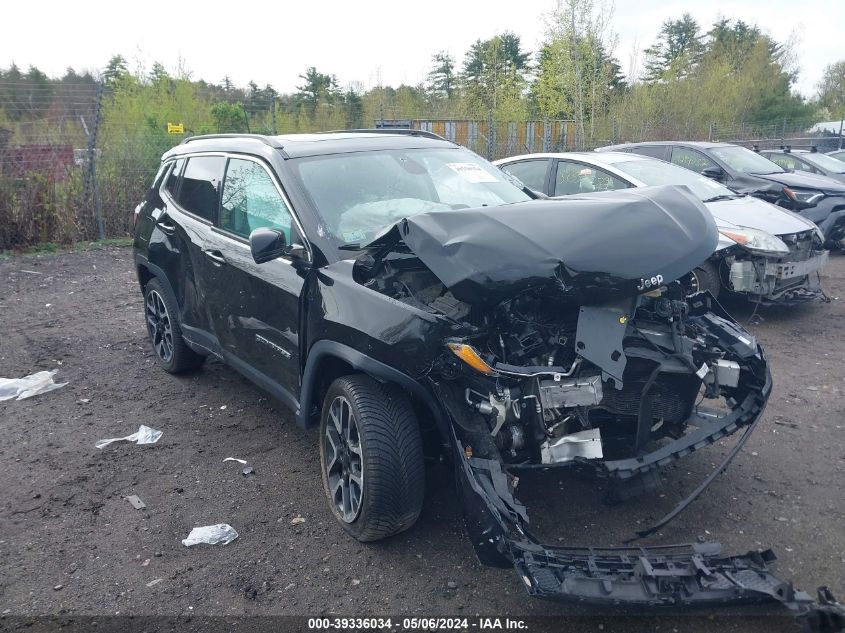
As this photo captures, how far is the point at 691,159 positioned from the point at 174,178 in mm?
7087

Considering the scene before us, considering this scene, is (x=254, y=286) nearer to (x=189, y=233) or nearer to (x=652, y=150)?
(x=189, y=233)

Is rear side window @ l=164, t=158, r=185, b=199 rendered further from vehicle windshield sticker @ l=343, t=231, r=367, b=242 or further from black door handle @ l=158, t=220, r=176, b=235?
vehicle windshield sticker @ l=343, t=231, r=367, b=242

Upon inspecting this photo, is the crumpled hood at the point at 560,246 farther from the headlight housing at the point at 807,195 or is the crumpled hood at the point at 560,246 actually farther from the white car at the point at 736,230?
the headlight housing at the point at 807,195

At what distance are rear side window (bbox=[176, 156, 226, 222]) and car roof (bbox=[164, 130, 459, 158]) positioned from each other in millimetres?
111

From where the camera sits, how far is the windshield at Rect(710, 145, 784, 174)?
945 centimetres

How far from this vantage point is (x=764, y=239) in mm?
6406

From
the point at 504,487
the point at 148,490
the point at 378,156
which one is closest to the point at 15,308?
the point at 148,490

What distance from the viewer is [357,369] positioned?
3.29m

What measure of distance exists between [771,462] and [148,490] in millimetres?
3741

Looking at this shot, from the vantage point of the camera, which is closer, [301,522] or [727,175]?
[301,522]

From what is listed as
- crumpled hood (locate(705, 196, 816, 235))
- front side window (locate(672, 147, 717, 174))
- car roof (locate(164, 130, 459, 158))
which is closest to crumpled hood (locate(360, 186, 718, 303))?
car roof (locate(164, 130, 459, 158))

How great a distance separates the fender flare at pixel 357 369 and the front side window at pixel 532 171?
15.8 feet

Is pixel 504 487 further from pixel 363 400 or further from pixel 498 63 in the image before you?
pixel 498 63

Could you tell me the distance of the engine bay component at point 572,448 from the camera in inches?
114
